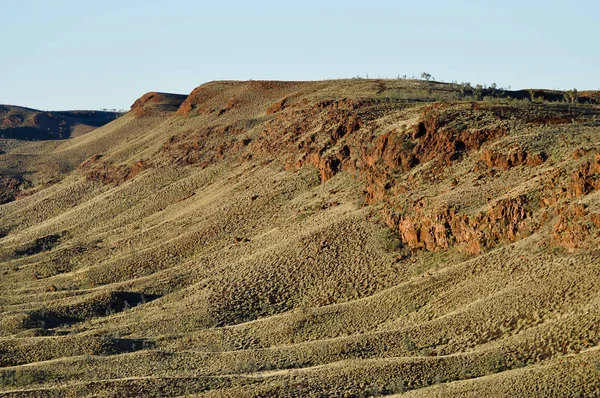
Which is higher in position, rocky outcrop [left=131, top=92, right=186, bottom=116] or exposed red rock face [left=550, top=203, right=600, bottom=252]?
rocky outcrop [left=131, top=92, right=186, bottom=116]

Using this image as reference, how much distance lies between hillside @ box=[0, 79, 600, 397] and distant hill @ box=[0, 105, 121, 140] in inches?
2903

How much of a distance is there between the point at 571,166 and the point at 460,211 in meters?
6.04

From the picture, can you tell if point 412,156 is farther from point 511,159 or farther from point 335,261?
point 335,261

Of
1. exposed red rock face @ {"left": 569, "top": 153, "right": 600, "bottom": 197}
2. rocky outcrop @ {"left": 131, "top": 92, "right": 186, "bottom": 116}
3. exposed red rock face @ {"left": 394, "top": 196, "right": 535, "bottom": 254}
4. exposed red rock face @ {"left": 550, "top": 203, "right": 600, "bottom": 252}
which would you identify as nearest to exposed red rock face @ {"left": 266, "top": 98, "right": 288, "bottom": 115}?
rocky outcrop @ {"left": 131, "top": 92, "right": 186, "bottom": 116}

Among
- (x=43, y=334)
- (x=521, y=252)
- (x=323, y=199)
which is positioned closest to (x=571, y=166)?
(x=521, y=252)

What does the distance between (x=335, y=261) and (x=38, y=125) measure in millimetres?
125366

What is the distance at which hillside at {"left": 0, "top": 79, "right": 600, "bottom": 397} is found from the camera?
4162 centimetres

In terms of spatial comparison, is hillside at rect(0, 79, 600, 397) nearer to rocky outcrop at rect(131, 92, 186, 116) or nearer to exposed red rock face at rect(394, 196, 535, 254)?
exposed red rock face at rect(394, 196, 535, 254)

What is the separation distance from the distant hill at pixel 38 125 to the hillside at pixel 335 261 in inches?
2903

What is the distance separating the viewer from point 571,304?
1654 inches

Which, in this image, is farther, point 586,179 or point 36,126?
point 36,126

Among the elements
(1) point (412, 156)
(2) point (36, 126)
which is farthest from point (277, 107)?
(2) point (36, 126)

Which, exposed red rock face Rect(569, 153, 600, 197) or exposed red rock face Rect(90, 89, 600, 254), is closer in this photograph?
exposed red rock face Rect(569, 153, 600, 197)

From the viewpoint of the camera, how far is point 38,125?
176m
